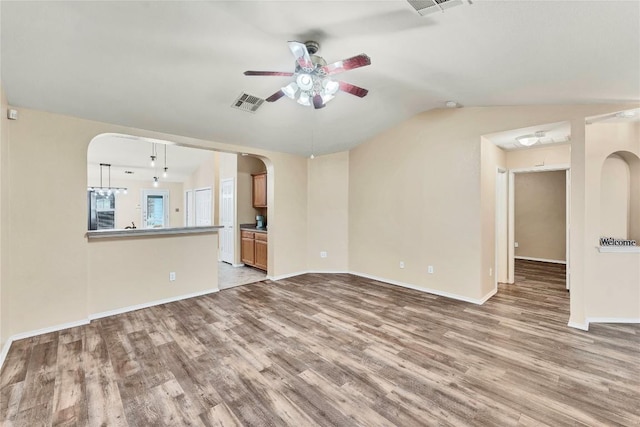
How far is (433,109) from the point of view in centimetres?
432

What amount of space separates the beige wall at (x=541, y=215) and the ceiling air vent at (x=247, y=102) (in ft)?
23.4

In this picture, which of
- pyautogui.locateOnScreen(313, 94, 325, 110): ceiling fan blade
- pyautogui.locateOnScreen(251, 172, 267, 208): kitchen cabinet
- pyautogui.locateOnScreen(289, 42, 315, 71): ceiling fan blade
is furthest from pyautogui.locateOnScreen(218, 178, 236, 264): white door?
pyautogui.locateOnScreen(289, 42, 315, 71): ceiling fan blade

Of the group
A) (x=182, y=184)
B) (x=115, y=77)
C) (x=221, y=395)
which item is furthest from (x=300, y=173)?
(x=182, y=184)

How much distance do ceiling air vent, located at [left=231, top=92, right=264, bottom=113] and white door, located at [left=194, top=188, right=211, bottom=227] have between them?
4561mm

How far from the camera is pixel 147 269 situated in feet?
12.8

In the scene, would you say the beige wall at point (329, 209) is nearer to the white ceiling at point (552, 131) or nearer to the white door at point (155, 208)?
the white ceiling at point (552, 131)

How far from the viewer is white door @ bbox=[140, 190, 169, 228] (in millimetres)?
9492

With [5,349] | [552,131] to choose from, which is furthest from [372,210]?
[5,349]

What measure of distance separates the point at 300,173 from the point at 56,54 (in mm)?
3905

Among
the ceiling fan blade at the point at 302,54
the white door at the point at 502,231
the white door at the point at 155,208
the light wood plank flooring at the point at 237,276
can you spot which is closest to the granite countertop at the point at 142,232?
the light wood plank flooring at the point at 237,276

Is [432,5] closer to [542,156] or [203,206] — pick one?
[542,156]

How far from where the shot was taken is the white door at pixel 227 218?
21.7 feet

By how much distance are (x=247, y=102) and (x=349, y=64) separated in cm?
181

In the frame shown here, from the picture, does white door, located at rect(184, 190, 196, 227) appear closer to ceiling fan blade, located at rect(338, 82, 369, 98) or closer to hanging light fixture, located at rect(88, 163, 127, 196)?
hanging light fixture, located at rect(88, 163, 127, 196)
